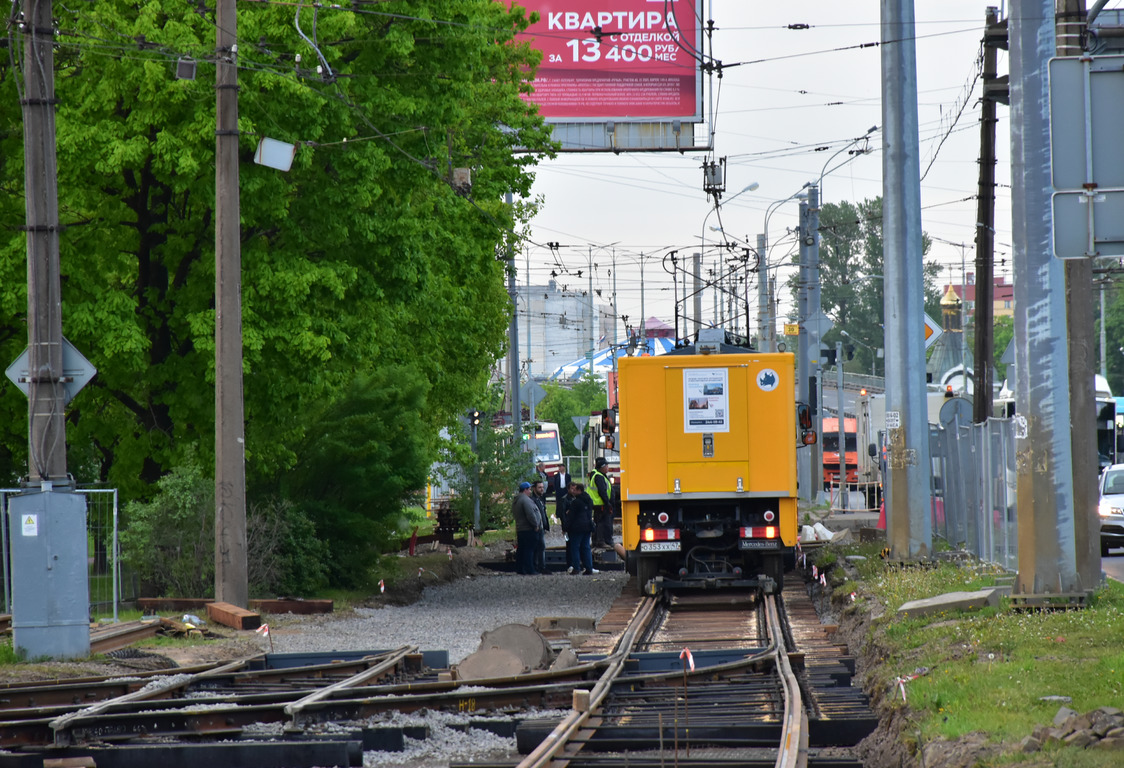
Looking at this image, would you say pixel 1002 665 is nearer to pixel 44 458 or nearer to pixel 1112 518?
pixel 44 458

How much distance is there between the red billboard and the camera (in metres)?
42.2

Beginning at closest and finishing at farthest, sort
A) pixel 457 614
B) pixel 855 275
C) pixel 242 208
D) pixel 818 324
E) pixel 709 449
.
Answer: pixel 709 449, pixel 457 614, pixel 242 208, pixel 818 324, pixel 855 275

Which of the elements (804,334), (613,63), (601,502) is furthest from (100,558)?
(613,63)

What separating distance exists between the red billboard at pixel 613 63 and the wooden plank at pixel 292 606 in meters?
26.0

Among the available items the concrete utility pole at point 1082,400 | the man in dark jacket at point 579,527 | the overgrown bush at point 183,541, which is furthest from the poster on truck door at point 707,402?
the overgrown bush at point 183,541

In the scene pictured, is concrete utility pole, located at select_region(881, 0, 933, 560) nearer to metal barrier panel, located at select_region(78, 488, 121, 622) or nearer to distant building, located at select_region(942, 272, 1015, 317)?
metal barrier panel, located at select_region(78, 488, 121, 622)

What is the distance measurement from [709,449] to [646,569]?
203cm

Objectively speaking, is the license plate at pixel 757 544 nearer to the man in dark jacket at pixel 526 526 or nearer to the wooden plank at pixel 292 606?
the wooden plank at pixel 292 606

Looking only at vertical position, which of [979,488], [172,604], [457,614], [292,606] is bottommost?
[457,614]

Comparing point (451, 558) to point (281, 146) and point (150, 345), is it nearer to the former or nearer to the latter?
point (150, 345)

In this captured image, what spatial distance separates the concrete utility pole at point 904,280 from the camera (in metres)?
20.9

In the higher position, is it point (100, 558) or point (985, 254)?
point (985, 254)

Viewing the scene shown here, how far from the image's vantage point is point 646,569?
768 inches

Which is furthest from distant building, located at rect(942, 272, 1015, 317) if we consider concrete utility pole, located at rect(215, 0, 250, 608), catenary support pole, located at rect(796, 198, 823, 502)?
concrete utility pole, located at rect(215, 0, 250, 608)
